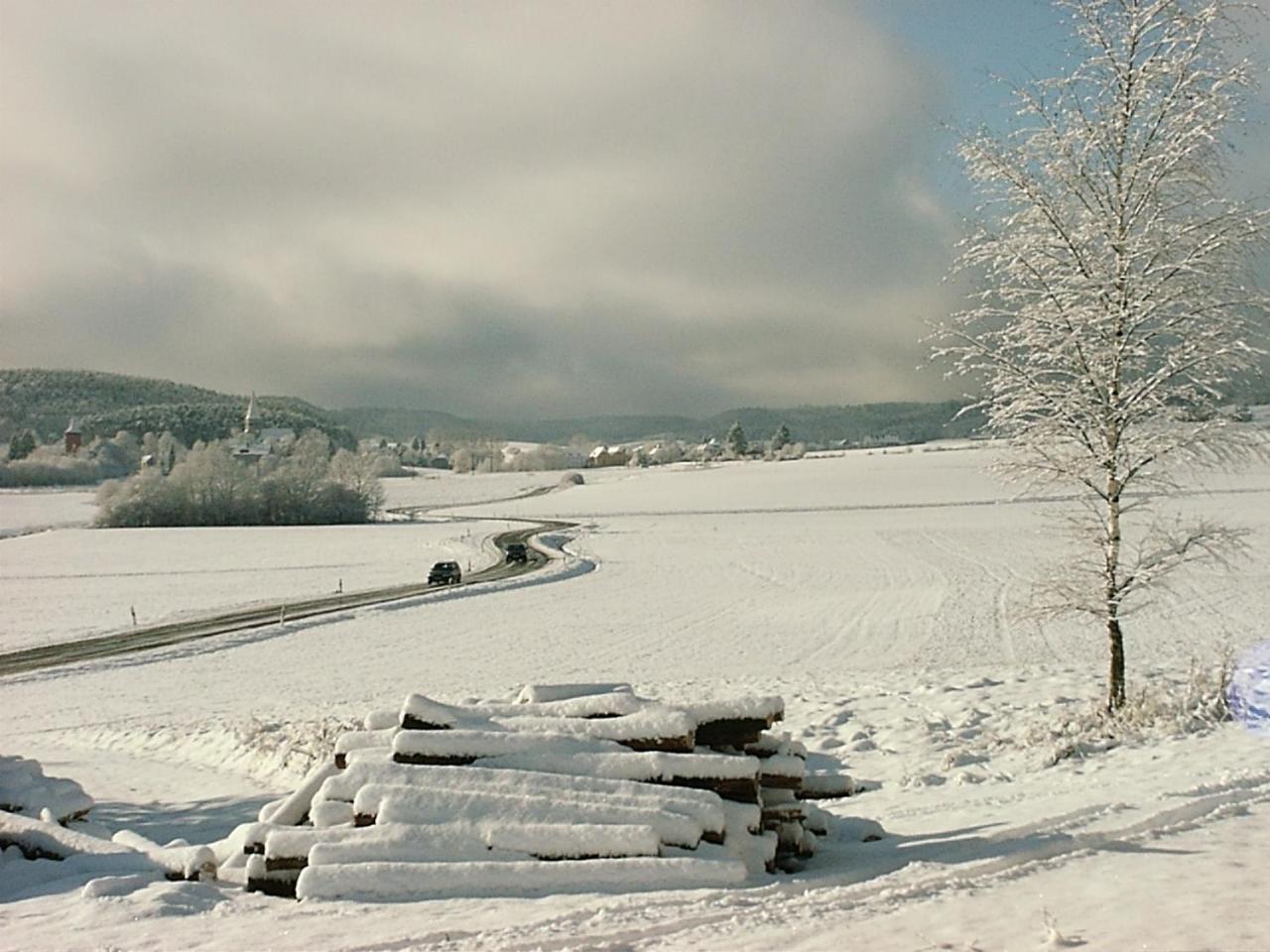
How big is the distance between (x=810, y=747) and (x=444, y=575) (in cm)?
3837

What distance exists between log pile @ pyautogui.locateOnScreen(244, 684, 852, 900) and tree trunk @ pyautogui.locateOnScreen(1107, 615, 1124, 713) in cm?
804

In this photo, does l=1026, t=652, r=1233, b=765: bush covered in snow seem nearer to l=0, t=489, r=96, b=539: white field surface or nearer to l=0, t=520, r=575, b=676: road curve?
l=0, t=520, r=575, b=676: road curve

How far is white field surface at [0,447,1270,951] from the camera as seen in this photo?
23.1 feet

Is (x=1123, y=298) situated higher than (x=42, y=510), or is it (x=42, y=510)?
(x=1123, y=298)

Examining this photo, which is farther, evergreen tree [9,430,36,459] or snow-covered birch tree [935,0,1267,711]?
evergreen tree [9,430,36,459]

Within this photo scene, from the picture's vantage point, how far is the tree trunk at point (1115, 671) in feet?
51.6

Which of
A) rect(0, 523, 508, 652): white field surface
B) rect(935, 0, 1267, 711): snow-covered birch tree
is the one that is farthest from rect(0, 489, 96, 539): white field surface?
rect(935, 0, 1267, 711): snow-covered birch tree

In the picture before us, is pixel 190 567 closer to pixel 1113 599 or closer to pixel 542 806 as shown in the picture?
pixel 1113 599

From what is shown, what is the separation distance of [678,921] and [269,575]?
57.0 meters

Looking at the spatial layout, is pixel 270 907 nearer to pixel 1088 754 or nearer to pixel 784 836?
pixel 784 836

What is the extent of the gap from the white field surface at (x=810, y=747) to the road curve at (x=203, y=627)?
215cm

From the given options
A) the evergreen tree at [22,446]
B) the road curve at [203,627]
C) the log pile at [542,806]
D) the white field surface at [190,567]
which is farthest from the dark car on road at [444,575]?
the evergreen tree at [22,446]

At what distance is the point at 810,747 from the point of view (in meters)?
16.1

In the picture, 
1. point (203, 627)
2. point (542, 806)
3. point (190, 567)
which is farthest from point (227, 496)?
point (542, 806)
